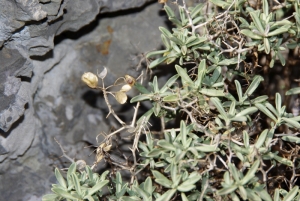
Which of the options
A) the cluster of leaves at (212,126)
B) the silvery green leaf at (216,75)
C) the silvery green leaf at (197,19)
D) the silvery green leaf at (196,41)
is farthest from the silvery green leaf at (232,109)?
the silvery green leaf at (197,19)

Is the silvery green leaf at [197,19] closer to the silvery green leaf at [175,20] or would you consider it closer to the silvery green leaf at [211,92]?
the silvery green leaf at [175,20]

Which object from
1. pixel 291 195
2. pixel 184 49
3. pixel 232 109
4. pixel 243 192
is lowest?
pixel 291 195

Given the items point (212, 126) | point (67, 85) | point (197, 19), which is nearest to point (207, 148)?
point (212, 126)

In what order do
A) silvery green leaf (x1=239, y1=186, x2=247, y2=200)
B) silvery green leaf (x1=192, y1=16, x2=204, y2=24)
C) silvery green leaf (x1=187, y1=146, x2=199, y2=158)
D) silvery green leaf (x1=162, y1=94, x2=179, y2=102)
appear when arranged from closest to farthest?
silvery green leaf (x1=239, y1=186, x2=247, y2=200) → silvery green leaf (x1=187, y1=146, x2=199, y2=158) → silvery green leaf (x1=162, y1=94, x2=179, y2=102) → silvery green leaf (x1=192, y1=16, x2=204, y2=24)

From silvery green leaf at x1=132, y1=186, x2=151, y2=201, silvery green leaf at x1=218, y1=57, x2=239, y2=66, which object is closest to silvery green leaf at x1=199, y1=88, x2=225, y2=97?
silvery green leaf at x1=218, y1=57, x2=239, y2=66

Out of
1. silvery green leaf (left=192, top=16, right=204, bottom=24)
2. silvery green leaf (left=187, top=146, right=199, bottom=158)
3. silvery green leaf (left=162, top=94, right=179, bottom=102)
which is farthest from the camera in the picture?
silvery green leaf (left=192, top=16, right=204, bottom=24)

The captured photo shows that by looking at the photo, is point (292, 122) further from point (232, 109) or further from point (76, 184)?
point (76, 184)

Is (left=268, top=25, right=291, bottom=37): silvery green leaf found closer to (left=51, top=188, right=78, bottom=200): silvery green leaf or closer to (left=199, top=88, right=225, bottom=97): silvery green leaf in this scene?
(left=199, top=88, right=225, bottom=97): silvery green leaf
